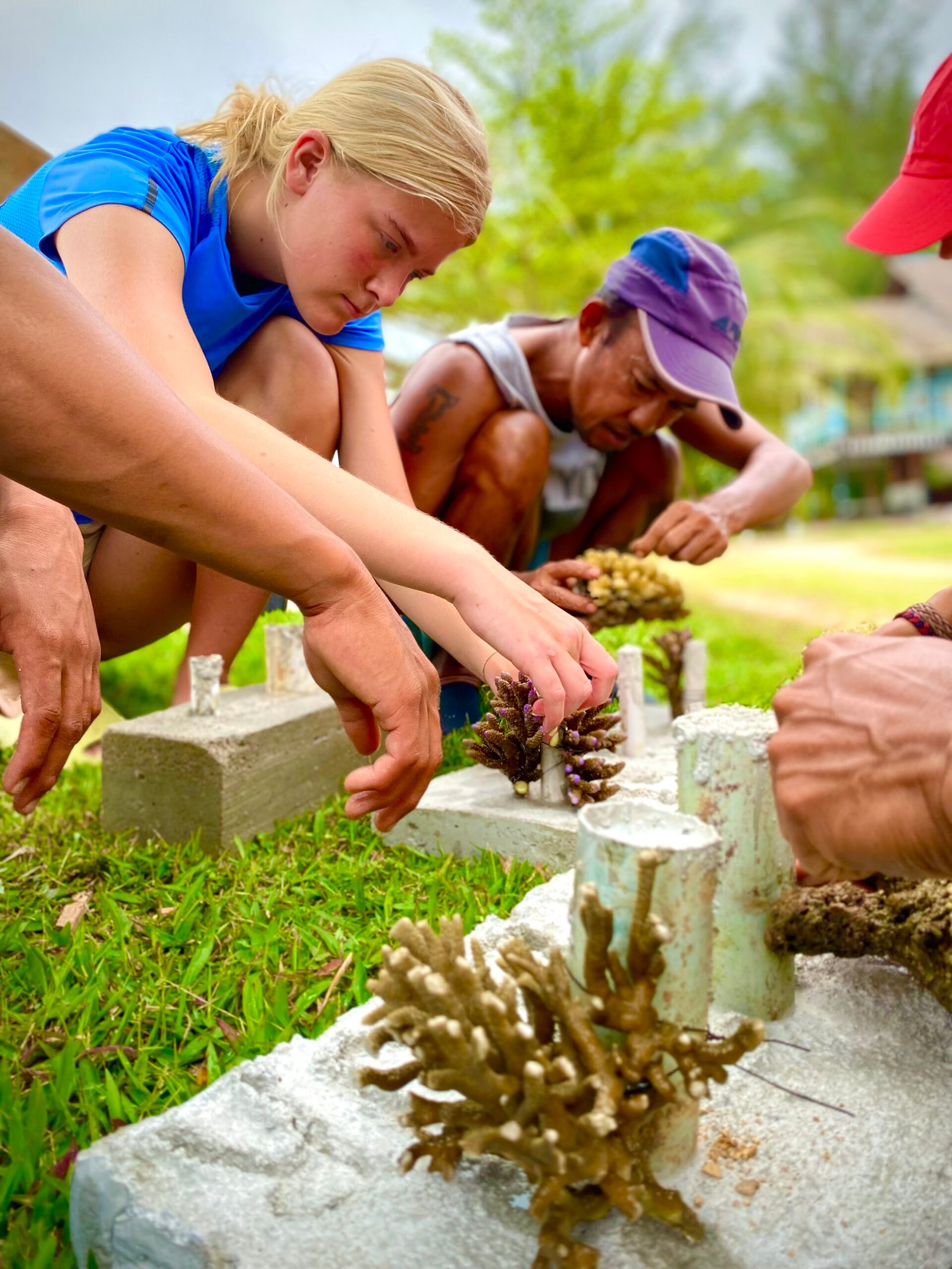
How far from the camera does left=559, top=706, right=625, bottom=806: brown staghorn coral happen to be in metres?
2.05

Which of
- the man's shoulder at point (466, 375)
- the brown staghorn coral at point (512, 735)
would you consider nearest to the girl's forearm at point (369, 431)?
the brown staghorn coral at point (512, 735)

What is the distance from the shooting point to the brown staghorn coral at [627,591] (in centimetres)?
271

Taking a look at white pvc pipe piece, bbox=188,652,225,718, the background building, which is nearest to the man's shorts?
white pvc pipe piece, bbox=188,652,225,718

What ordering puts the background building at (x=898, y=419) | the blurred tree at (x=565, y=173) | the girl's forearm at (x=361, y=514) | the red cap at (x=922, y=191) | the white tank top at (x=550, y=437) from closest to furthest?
the girl's forearm at (x=361, y=514)
the red cap at (x=922, y=191)
the white tank top at (x=550, y=437)
the blurred tree at (x=565, y=173)
the background building at (x=898, y=419)

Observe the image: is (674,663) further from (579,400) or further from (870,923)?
(870,923)

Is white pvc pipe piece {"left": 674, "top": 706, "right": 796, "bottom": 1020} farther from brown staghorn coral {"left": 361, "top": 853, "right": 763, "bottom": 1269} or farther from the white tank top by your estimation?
the white tank top

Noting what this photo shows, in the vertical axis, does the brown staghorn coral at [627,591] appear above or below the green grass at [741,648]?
above

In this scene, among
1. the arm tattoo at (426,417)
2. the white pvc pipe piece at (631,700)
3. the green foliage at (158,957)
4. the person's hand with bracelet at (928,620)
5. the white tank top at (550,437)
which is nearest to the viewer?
the green foliage at (158,957)

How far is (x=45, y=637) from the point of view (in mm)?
1543

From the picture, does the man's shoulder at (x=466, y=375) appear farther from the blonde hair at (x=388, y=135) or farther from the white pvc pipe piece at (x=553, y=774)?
the white pvc pipe piece at (x=553, y=774)

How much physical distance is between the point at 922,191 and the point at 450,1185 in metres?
1.90

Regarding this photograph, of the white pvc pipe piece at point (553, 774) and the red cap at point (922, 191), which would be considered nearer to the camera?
the red cap at point (922, 191)

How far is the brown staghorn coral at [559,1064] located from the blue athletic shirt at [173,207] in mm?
1605

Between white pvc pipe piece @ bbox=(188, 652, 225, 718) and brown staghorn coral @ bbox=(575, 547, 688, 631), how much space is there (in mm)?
1019
